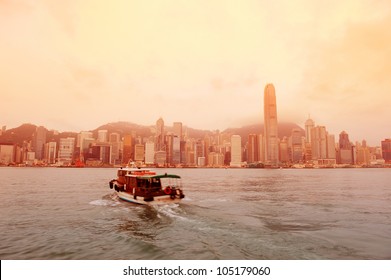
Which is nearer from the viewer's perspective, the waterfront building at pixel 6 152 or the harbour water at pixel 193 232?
the harbour water at pixel 193 232

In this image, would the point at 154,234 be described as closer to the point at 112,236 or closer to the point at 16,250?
the point at 112,236

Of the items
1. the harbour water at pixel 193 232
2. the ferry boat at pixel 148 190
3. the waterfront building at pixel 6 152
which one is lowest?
the harbour water at pixel 193 232

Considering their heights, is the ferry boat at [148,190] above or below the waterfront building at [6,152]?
below

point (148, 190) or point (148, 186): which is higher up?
point (148, 186)

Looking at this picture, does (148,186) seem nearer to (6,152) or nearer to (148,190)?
(148,190)

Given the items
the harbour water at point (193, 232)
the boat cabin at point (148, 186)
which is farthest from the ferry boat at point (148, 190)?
the harbour water at point (193, 232)

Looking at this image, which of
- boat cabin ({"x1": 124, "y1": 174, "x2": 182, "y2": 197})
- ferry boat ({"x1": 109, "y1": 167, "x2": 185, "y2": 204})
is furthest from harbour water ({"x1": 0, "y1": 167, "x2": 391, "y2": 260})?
boat cabin ({"x1": 124, "y1": 174, "x2": 182, "y2": 197})

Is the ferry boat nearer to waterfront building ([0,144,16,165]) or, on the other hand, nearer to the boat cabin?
the boat cabin

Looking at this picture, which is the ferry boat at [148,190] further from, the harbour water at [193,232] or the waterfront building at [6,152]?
the waterfront building at [6,152]

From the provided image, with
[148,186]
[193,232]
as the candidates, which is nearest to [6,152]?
[148,186]
